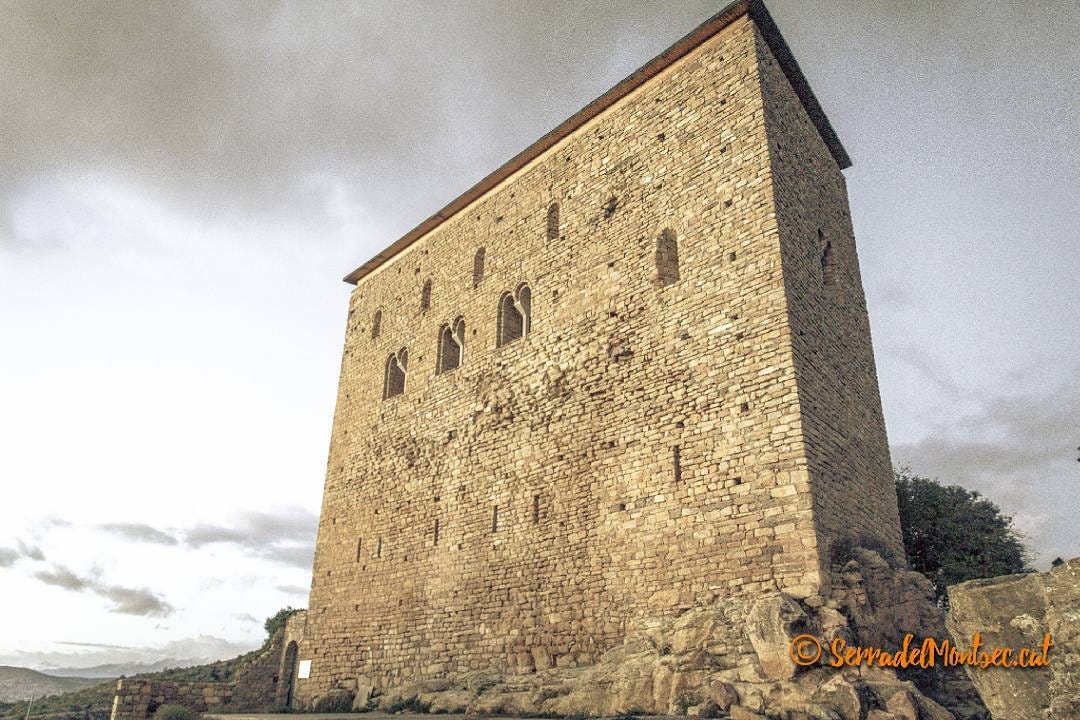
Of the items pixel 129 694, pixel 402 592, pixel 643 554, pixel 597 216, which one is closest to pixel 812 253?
pixel 597 216

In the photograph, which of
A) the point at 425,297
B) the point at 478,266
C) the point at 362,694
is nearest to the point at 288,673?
the point at 362,694

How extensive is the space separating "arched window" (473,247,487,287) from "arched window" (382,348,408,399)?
109 inches

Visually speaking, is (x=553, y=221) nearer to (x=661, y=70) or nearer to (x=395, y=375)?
(x=661, y=70)

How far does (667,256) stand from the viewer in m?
12.0

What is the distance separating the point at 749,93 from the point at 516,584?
9.07m

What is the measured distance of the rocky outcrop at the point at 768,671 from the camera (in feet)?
23.9

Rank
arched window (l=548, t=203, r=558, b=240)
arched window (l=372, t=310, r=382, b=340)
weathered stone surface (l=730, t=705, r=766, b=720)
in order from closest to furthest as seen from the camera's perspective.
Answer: weathered stone surface (l=730, t=705, r=766, b=720), arched window (l=548, t=203, r=558, b=240), arched window (l=372, t=310, r=382, b=340)

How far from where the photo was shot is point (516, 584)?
1186cm

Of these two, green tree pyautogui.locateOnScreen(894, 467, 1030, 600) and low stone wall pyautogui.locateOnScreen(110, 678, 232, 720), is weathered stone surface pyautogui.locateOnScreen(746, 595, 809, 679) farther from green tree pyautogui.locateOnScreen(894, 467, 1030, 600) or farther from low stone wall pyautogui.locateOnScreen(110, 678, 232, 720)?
low stone wall pyautogui.locateOnScreen(110, 678, 232, 720)

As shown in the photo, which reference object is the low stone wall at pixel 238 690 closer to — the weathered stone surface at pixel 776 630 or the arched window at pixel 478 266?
the arched window at pixel 478 266

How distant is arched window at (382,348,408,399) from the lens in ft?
56.2

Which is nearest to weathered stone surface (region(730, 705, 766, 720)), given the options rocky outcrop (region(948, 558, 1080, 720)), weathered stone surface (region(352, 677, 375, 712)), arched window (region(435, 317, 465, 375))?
rocky outcrop (region(948, 558, 1080, 720))

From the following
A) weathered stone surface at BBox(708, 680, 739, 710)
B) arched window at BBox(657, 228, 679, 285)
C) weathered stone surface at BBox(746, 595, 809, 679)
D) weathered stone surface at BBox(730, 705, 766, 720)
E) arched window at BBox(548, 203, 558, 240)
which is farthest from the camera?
arched window at BBox(548, 203, 558, 240)

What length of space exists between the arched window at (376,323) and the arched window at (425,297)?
5.73ft
